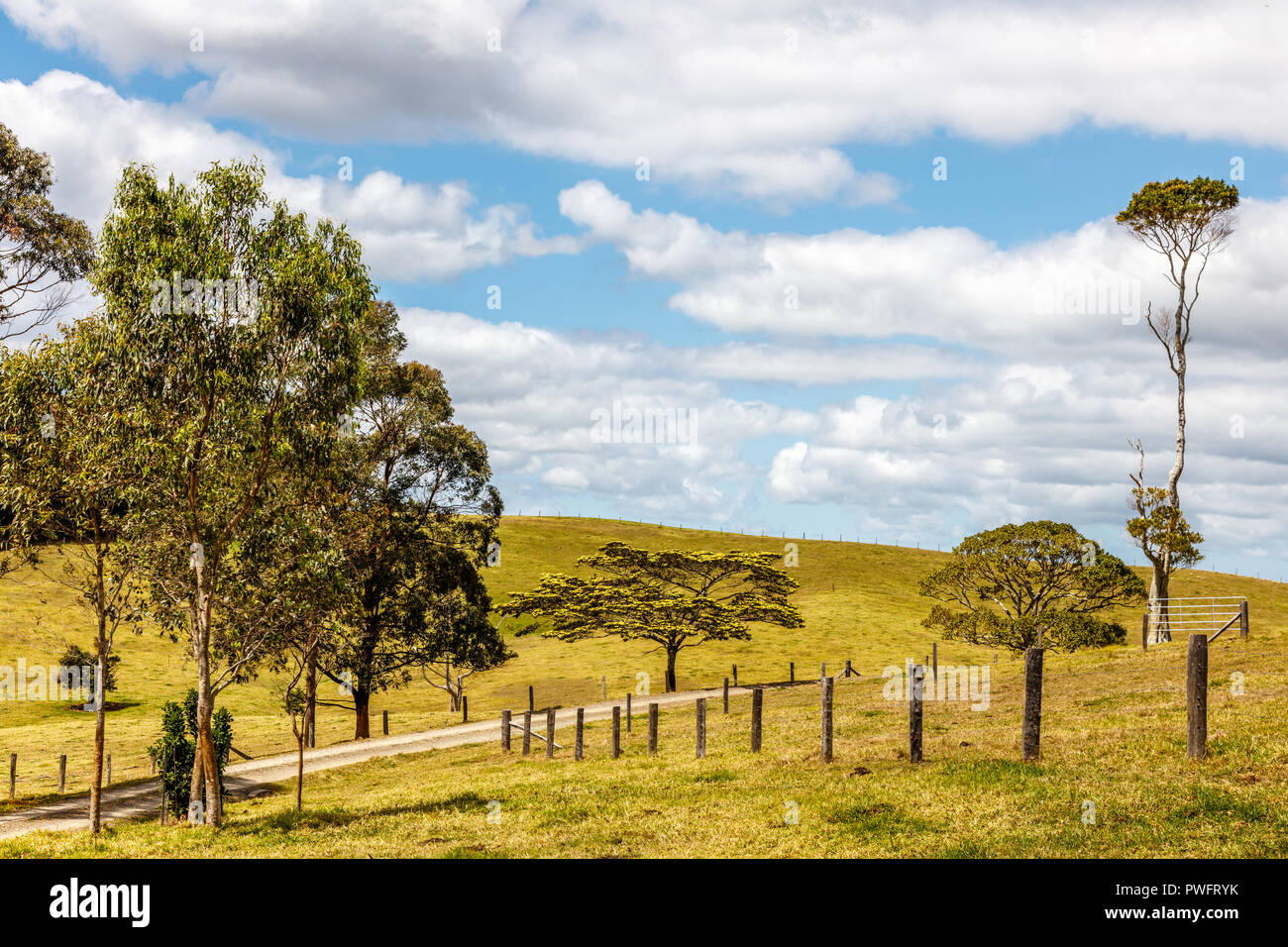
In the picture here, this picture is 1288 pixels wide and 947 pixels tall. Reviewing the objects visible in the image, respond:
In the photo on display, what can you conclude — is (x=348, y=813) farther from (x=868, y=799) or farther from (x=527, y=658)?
(x=527, y=658)

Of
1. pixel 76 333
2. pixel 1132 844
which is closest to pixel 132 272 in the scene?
pixel 76 333

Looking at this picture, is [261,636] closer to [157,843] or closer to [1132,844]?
[157,843]

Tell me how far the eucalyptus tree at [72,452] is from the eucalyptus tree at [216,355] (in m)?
0.64

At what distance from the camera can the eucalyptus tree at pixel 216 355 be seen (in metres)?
24.6

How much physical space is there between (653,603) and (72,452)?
4554 centimetres

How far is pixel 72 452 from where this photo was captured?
86.9 feet

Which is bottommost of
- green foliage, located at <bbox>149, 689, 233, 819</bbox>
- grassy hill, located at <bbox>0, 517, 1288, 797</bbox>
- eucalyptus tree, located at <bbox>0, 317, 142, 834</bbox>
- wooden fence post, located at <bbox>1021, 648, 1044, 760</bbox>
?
grassy hill, located at <bbox>0, 517, 1288, 797</bbox>

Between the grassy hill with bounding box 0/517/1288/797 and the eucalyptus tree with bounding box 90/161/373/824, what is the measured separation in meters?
12.6

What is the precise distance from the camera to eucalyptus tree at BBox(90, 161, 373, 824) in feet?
80.6

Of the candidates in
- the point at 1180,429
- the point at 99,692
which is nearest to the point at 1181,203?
the point at 1180,429

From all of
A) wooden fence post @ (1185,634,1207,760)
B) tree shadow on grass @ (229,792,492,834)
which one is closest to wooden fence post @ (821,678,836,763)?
wooden fence post @ (1185,634,1207,760)

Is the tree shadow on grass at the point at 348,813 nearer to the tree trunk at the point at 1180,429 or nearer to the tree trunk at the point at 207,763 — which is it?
the tree trunk at the point at 207,763

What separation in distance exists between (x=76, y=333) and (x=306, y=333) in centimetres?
617

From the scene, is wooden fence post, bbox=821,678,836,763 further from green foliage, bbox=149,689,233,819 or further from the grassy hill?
the grassy hill
